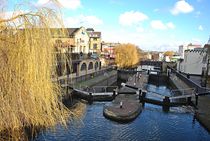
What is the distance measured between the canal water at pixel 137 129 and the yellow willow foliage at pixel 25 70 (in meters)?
7.40

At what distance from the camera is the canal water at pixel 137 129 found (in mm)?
15672

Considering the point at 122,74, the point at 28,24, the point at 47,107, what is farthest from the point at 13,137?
the point at 122,74

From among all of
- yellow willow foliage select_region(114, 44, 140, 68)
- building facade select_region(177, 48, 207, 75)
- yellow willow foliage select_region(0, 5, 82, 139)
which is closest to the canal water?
yellow willow foliage select_region(0, 5, 82, 139)

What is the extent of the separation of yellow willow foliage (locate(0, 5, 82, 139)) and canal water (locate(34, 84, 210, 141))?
740 centimetres

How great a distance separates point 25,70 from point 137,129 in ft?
43.9

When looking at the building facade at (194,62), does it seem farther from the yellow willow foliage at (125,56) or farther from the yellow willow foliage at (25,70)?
the yellow willow foliage at (25,70)

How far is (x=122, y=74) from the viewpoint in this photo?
6041 cm

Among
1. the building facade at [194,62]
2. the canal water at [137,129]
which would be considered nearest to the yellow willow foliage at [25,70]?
the canal water at [137,129]

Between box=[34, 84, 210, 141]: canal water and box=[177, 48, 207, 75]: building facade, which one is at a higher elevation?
box=[177, 48, 207, 75]: building facade

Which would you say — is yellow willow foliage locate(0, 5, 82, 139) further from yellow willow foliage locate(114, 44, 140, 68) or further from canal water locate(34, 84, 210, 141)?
yellow willow foliage locate(114, 44, 140, 68)

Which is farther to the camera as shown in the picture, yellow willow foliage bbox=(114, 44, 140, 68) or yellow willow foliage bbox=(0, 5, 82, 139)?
yellow willow foliage bbox=(114, 44, 140, 68)

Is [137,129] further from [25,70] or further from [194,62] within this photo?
[194,62]

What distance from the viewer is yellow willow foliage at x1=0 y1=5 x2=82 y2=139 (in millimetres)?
5863

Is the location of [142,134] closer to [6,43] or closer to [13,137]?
[13,137]
